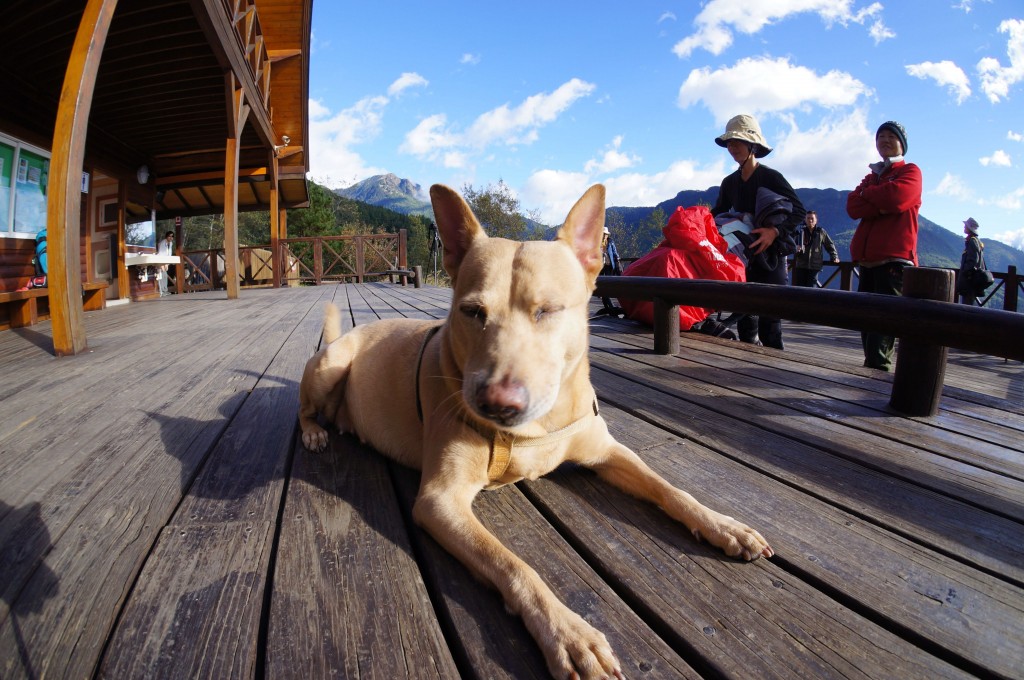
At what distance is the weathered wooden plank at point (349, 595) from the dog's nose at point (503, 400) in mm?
464

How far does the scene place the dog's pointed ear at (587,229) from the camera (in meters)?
1.90

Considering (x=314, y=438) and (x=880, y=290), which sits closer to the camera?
(x=314, y=438)

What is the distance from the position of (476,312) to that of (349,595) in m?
0.87

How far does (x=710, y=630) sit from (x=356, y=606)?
2.67 feet

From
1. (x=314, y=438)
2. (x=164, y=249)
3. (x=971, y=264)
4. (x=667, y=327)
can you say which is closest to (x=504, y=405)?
(x=314, y=438)

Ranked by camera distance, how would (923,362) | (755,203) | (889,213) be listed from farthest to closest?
(755,203)
(889,213)
(923,362)

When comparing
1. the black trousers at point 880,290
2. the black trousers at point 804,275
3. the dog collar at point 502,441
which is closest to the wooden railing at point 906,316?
the black trousers at point 880,290

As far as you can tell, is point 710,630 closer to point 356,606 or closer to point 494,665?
point 494,665

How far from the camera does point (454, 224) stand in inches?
75.2

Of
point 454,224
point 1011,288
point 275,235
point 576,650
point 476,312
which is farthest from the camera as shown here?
point 275,235

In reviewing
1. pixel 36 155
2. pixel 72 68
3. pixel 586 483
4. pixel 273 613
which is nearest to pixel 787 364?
pixel 586 483

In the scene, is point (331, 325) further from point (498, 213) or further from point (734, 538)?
point (498, 213)

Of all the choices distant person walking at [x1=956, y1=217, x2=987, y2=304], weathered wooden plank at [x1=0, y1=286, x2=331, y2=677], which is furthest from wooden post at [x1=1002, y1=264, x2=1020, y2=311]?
weathered wooden plank at [x1=0, y1=286, x2=331, y2=677]

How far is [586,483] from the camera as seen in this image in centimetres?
175
